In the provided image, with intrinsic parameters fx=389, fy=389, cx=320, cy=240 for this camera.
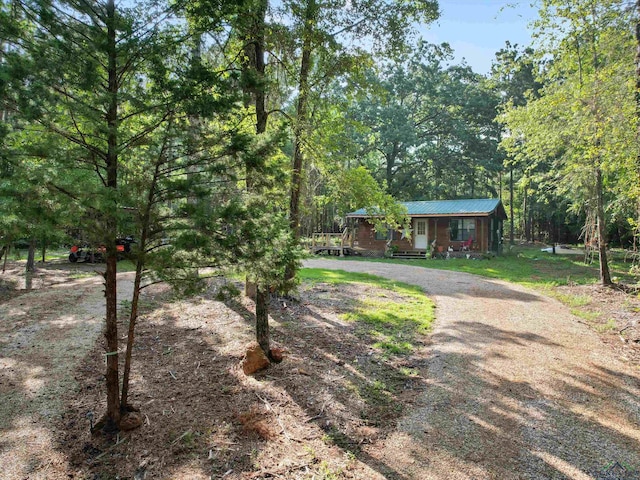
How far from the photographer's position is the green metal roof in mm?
21250

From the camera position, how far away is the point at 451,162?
28.6m

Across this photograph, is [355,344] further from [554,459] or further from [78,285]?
[78,285]

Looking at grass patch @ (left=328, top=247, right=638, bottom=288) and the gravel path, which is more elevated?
grass patch @ (left=328, top=247, right=638, bottom=288)

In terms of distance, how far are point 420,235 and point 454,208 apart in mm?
2481

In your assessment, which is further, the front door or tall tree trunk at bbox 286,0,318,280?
the front door

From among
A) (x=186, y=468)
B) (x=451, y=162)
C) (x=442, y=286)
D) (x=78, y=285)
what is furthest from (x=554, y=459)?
(x=451, y=162)

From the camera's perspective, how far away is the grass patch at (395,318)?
643 cm

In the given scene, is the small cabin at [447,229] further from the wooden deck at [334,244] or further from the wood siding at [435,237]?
the wooden deck at [334,244]

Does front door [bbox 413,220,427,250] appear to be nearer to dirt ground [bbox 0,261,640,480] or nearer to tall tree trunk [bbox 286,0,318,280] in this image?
dirt ground [bbox 0,261,640,480]

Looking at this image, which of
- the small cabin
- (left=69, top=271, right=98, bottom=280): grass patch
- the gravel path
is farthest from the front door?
(left=69, top=271, right=98, bottom=280): grass patch

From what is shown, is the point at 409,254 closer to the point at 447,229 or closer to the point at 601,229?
the point at 447,229

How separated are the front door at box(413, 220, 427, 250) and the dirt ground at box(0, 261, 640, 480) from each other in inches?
627

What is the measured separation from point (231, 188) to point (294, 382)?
255 centimetres

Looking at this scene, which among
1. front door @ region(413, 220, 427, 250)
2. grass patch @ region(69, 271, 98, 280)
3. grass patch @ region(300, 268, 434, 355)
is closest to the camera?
grass patch @ region(300, 268, 434, 355)
